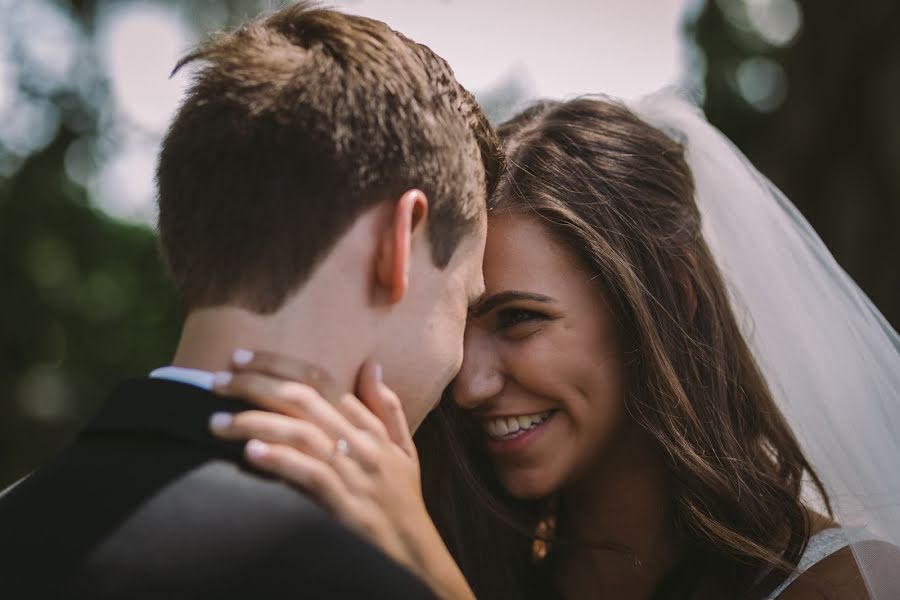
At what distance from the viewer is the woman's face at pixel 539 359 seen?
2.85 meters

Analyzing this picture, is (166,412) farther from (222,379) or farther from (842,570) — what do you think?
(842,570)

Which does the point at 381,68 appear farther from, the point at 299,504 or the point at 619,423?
the point at 619,423

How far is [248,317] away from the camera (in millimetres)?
1745

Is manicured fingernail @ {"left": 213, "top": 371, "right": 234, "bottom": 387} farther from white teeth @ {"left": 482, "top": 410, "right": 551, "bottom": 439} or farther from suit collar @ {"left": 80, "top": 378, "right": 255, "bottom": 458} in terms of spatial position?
white teeth @ {"left": 482, "top": 410, "right": 551, "bottom": 439}

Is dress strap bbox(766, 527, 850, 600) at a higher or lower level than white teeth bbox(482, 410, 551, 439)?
lower

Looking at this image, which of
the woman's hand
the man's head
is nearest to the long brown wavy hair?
the man's head

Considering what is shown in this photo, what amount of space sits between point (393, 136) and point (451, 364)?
58 centimetres

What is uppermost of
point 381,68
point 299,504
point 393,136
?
point 381,68

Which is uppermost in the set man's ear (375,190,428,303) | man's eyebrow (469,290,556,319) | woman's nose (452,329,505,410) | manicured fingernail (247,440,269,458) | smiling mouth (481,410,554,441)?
man's ear (375,190,428,303)

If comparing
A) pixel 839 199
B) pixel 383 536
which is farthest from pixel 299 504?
pixel 839 199

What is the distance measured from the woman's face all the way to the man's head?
80cm

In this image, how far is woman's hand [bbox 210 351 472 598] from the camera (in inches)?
64.3

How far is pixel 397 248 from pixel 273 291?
27cm

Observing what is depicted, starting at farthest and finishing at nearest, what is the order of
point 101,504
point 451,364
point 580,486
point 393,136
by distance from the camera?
1. point 580,486
2. point 451,364
3. point 393,136
4. point 101,504
